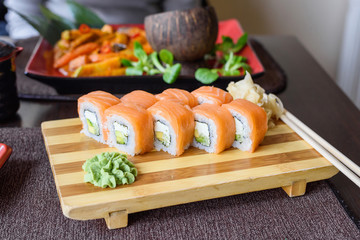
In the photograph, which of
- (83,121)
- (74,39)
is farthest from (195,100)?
(74,39)

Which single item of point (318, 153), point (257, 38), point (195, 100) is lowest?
point (257, 38)

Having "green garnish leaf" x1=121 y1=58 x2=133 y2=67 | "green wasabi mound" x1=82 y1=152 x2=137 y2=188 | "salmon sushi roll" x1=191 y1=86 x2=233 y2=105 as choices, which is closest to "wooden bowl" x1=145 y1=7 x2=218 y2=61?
"green garnish leaf" x1=121 y1=58 x2=133 y2=67

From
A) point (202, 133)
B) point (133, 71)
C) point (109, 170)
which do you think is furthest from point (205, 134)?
point (133, 71)

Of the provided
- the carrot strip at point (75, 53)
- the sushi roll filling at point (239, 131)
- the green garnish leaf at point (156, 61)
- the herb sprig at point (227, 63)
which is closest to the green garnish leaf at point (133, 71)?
the green garnish leaf at point (156, 61)

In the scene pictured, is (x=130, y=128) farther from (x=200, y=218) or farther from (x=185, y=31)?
(x=185, y=31)

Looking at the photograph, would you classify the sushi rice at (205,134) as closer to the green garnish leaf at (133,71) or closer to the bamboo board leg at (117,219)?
the bamboo board leg at (117,219)

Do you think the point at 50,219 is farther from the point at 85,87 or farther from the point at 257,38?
the point at 257,38
